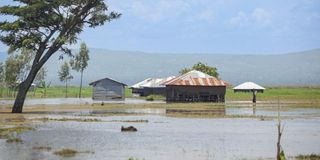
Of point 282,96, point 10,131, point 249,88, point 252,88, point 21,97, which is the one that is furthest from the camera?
point 282,96

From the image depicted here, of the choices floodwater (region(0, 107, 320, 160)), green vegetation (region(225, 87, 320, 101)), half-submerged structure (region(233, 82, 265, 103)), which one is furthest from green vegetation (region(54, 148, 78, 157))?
green vegetation (region(225, 87, 320, 101))

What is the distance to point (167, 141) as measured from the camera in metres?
26.8

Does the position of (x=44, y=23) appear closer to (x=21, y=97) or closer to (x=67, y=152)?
(x=21, y=97)

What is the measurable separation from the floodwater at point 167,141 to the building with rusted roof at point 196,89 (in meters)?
46.8

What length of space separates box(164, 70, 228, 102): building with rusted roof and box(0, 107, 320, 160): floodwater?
4678 centimetres

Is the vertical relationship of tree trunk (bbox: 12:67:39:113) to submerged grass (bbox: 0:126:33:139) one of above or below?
above

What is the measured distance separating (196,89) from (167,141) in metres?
57.8

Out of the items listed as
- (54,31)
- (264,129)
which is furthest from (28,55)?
(264,129)

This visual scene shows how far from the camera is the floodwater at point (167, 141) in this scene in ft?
71.8

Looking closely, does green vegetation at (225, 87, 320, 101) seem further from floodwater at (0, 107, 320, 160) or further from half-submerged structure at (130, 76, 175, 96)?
floodwater at (0, 107, 320, 160)

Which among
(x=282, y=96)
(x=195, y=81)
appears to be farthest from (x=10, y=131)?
(x=282, y=96)

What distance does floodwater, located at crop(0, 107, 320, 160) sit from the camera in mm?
21875

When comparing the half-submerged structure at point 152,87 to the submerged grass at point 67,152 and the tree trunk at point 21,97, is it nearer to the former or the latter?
the tree trunk at point 21,97

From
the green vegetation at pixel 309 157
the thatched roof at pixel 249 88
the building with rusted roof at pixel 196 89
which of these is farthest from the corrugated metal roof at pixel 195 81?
the green vegetation at pixel 309 157
